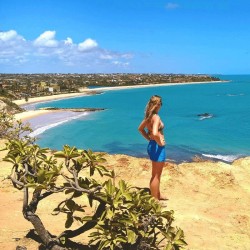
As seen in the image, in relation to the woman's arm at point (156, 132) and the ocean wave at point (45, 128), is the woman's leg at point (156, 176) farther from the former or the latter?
the ocean wave at point (45, 128)

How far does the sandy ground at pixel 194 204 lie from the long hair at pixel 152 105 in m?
2.28

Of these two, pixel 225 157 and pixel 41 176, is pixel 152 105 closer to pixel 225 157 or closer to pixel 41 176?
pixel 41 176

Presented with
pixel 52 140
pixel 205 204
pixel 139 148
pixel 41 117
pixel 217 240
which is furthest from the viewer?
pixel 41 117

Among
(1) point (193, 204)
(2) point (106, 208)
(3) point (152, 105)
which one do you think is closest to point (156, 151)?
(3) point (152, 105)

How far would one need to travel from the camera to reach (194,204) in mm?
9109

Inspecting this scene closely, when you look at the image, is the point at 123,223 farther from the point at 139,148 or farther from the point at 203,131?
the point at 203,131

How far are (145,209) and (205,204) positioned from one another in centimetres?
479

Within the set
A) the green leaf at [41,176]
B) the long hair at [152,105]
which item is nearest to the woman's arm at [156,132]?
the long hair at [152,105]

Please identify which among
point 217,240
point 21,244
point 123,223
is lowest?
point 217,240

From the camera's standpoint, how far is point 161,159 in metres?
7.73

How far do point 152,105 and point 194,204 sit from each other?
3034 mm

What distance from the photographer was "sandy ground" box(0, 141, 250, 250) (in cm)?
701

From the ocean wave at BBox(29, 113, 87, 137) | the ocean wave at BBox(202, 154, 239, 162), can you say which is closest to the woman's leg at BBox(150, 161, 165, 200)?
the ocean wave at BBox(202, 154, 239, 162)

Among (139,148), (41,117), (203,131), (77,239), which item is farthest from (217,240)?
(41,117)
